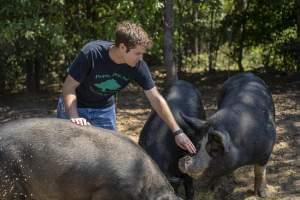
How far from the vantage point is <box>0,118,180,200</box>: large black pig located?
4.27 meters

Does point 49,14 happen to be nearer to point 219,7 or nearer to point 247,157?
point 219,7

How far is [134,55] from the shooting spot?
4.90m

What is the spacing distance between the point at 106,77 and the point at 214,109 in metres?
3.90

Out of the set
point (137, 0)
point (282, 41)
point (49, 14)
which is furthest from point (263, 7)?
point (49, 14)

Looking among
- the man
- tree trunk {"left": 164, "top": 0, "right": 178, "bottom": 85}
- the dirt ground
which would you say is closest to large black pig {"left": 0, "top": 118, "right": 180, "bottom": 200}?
the man

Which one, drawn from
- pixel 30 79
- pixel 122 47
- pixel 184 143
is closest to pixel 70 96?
pixel 122 47

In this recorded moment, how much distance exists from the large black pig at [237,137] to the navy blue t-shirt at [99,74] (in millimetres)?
698

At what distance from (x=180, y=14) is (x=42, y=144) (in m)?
6.82

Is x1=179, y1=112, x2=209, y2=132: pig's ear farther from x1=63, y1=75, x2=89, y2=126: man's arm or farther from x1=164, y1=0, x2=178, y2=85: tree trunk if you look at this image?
x1=164, y1=0, x2=178, y2=85: tree trunk

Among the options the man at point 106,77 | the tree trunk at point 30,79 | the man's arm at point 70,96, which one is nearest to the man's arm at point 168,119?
the man at point 106,77

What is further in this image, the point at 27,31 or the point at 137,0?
the point at 137,0

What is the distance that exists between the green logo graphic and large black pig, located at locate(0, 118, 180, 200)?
0.92 m

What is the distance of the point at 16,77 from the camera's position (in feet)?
34.5

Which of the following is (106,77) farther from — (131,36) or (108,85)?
(131,36)
